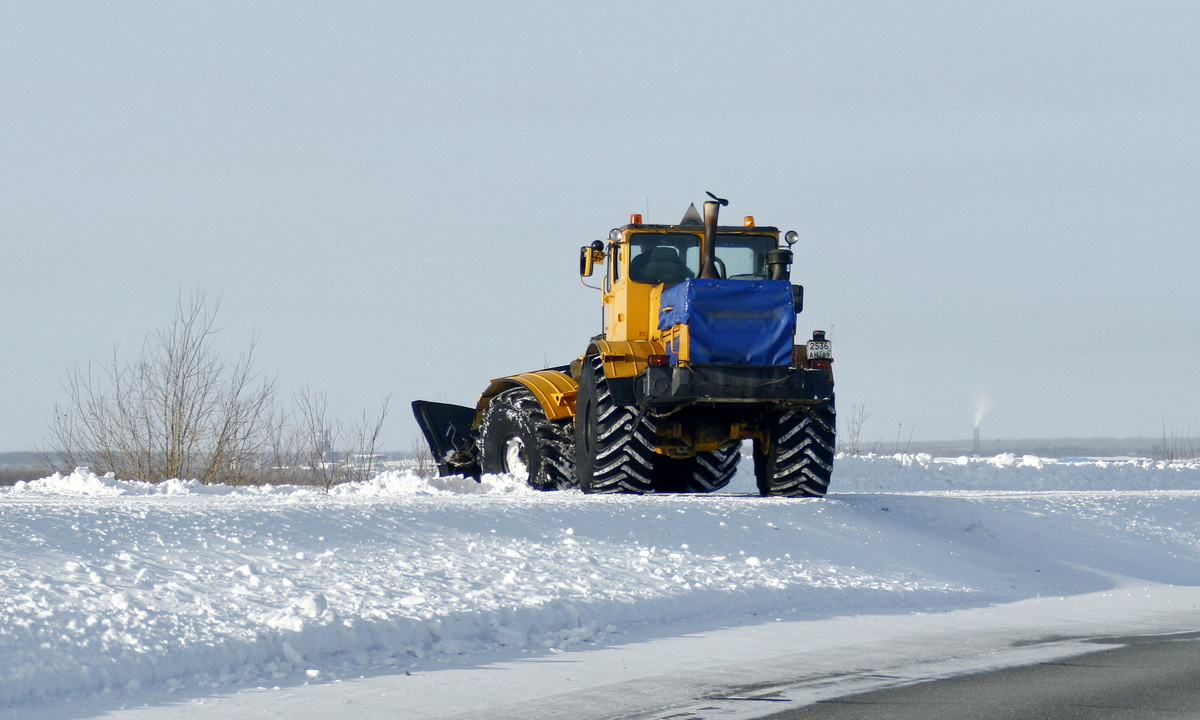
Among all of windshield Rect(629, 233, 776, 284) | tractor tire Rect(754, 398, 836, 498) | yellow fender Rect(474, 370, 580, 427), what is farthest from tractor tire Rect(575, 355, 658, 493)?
tractor tire Rect(754, 398, 836, 498)

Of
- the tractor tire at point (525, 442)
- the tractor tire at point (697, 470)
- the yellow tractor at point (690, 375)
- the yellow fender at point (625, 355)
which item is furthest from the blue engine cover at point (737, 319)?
the tractor tire at point (697, 470)

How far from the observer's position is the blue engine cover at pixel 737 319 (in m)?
13.8

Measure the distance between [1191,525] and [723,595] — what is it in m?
9.22

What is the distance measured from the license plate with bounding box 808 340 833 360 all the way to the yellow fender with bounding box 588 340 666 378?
1611 mm

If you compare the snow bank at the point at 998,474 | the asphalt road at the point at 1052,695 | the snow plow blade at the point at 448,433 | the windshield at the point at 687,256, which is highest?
the windshield at the point at 687,256

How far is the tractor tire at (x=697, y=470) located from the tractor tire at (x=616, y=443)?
2.08m

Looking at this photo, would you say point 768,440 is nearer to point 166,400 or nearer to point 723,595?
point 723,595

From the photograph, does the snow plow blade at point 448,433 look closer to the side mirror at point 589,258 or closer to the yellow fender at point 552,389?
the yellow fender at point 552,389

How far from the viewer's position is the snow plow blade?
18.7 m

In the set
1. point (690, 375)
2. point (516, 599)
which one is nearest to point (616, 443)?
point (690, 375)

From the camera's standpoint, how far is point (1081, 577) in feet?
43.8

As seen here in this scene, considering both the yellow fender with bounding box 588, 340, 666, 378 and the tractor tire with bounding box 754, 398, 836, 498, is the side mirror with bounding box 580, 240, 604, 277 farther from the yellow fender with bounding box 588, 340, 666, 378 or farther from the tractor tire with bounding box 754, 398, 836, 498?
the tractor tire with bounding box 754, 398, 836, 498

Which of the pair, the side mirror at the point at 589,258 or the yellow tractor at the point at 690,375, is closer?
the yellow tractor at the point at 690,375

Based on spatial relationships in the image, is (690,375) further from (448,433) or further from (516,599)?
(448,433)
